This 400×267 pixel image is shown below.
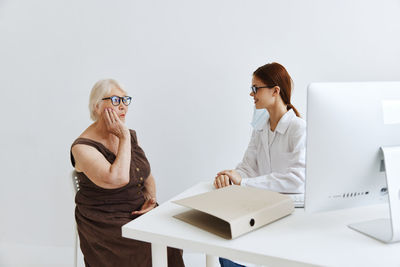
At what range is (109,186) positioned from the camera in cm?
179

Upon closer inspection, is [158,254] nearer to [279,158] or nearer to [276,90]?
[279,158]

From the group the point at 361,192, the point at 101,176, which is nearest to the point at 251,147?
the point at 101,176

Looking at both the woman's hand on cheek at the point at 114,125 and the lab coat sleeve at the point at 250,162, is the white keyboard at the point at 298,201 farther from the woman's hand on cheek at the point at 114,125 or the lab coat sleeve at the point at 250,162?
the woman's hand on cheek at the point at 114,125

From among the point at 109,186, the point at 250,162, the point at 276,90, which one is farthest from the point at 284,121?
the point at 109,186

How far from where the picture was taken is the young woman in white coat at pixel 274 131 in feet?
5.68

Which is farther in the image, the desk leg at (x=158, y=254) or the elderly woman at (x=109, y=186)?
the elderly woman at (x=109, y=186)

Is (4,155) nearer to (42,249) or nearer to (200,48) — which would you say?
(42,249)

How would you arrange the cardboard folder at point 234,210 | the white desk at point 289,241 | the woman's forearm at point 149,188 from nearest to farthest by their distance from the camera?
the white desk at point 289,241 < the cardboard folder at point 234,210 < the woman's forearm at point 149,188

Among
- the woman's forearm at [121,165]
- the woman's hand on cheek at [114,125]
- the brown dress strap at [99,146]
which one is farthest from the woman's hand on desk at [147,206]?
the woman's hand on cheek at [114,125]

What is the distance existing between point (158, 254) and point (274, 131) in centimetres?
99

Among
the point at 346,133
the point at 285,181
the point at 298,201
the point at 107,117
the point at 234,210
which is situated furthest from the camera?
the point at 107,117

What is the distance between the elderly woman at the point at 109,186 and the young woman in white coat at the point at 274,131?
565 millimetres

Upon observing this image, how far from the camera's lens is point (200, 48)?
244 centimetres

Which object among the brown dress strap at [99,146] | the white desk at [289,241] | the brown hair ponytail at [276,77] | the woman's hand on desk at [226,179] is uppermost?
the brown hair ponytail at [276,77]
